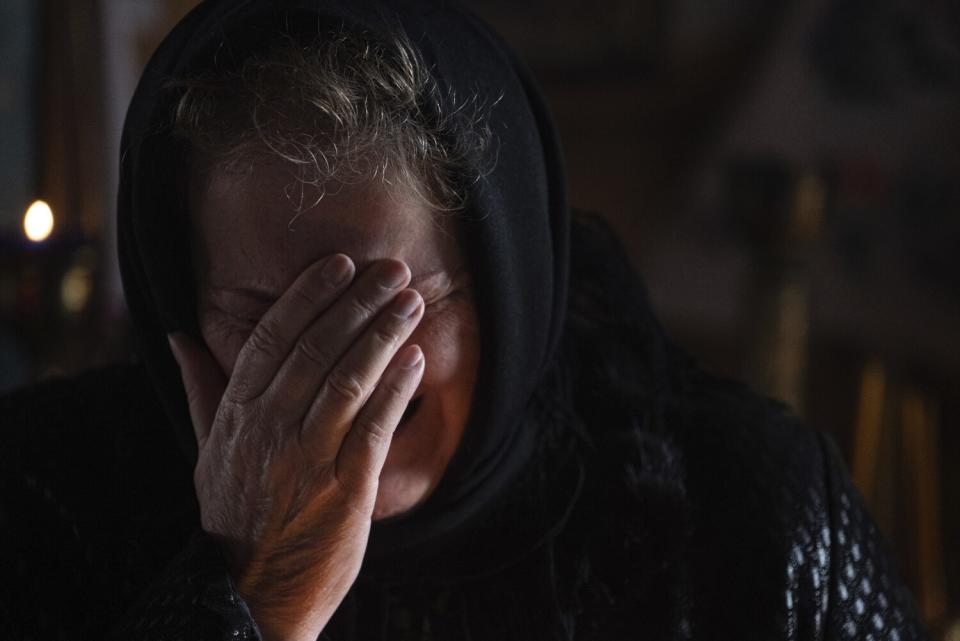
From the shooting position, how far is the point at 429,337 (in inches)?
34.7

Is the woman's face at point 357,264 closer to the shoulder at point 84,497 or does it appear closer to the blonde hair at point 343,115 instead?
the blonde hair at point 343,115

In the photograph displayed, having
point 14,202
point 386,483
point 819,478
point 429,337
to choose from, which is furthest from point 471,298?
A: point 14,202

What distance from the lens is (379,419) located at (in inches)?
31.7

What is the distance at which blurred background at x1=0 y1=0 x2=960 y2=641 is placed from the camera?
65.9 inches

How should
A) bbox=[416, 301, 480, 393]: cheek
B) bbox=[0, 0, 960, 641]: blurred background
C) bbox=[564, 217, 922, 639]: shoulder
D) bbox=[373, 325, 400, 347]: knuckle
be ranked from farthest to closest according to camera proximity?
bbox=[0, 0, 960, 641]: blurred background
bbox=[564, 217, 922, 639]: shoulder
bbox=[416, 301, 480, 393]: cheek
bbox=[373, 325, 400, 347]: knuckle

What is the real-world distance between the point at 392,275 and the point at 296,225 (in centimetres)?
10

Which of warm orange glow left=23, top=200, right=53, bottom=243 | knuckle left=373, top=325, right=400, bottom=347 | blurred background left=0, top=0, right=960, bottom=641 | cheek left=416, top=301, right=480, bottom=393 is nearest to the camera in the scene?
knuckle left=373, top=325, right=400, bottom=347

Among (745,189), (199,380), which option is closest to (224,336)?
(199,380)

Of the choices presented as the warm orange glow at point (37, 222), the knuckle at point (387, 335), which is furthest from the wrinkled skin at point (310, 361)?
the warm orange glow at point (37, 222)

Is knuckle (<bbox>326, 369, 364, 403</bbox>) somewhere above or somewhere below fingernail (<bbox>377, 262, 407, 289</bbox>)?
below

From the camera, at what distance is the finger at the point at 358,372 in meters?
0.78

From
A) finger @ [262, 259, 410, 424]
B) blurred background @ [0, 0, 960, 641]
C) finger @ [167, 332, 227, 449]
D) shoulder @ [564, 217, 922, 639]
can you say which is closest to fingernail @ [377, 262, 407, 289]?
finger @ [262, 259, 410, 424]

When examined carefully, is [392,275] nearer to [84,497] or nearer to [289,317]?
[289,317]

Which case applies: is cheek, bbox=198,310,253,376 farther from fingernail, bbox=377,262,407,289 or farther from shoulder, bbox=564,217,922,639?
shoulder, bbox=564,217,922,639
